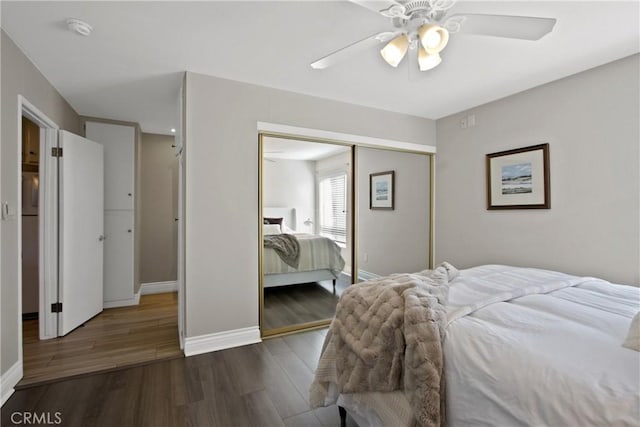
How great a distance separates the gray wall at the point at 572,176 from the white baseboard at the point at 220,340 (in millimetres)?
2551

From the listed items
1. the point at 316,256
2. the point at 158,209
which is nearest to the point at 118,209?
the point at 158,209

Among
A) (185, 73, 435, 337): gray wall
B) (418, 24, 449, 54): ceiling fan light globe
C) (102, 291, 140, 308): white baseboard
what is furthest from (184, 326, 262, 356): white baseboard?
(418, 24, 449, 54): ceiling fan light globe

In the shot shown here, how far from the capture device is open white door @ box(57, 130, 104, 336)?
2.93 meters

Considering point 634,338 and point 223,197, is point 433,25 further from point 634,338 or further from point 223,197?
point 223,197

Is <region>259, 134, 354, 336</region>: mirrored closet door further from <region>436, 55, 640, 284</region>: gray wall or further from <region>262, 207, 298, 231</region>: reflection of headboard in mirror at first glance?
<region>436, 55, 640, 284</region>: gray wall

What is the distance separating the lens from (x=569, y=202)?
2.65 meters

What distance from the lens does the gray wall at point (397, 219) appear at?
3.53 m

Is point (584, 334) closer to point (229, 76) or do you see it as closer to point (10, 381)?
point (229, 76)

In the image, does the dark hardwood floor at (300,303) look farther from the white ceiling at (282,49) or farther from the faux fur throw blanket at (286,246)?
the white ceiling at (282,49)

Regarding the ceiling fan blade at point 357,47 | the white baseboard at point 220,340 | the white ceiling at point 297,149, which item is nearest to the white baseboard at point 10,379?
the white baseboard at point 220,340

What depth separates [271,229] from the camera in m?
2.99

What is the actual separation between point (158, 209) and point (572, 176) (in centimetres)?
489

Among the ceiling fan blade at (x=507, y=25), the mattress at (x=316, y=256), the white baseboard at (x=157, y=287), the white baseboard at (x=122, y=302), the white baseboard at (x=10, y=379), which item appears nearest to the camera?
the ceiling fan blade at (x=507, y=25)

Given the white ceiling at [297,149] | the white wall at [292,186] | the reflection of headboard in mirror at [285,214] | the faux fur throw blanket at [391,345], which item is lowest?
the faux fur throw blanket at [391,345]
